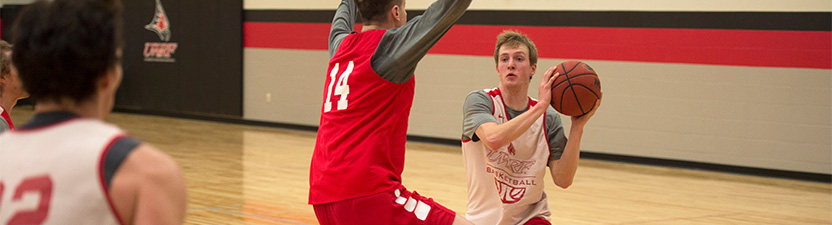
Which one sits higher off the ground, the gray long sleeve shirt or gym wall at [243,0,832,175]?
the gray long sleeve shirt

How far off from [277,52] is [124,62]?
325cm

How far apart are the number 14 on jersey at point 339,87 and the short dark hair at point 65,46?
4.23ft

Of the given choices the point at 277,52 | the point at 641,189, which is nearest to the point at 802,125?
the point at 641,189

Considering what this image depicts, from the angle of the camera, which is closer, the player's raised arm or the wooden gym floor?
the player's raised arm

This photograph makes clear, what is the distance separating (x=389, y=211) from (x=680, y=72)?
23.2ft

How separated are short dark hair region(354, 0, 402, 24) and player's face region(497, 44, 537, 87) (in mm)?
893

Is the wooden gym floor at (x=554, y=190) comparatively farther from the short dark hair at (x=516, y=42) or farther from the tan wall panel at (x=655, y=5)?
the short dark hair at (x=516, y=42)

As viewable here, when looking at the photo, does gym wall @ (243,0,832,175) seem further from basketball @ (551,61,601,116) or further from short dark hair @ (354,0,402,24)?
short dark hair @ (354,0,402,24)

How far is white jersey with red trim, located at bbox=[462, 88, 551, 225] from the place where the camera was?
11.5 feet

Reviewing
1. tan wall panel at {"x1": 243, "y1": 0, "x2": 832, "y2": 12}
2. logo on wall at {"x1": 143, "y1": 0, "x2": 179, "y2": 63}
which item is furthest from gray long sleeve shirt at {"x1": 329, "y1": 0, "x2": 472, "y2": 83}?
logo on wall at {"x1": 143, "y1": 0, "x2": 179, "y2": 63}

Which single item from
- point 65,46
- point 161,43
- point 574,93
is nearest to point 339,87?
point 574,93

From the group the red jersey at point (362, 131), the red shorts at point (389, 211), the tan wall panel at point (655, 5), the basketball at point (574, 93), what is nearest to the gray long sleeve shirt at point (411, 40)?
the red jersey at point (362, 131)

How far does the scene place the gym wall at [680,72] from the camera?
27.6 ft

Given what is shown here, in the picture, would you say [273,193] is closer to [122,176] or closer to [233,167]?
[233,167]
